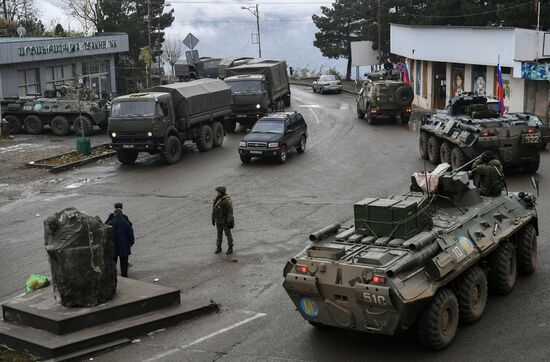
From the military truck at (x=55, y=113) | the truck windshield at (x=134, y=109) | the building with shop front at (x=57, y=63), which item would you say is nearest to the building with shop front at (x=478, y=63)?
the truck windshield at (x=134, y=109)

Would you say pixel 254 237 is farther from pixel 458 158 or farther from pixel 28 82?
pixel 28 82

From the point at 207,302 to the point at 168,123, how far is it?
1479cm

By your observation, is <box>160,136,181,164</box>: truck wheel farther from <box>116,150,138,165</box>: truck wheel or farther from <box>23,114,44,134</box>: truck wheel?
<box>23,114,44,134</box>: truck wheel

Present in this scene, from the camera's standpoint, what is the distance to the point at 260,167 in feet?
84.6

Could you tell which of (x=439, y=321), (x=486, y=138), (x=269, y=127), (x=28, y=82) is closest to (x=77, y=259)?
(x=439, y=321)

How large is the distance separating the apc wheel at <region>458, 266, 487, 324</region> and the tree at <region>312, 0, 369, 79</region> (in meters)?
55.8

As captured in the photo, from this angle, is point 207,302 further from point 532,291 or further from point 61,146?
point 61,146

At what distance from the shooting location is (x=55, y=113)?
33.4 meters

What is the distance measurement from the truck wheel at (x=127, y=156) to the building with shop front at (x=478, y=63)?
15081 mm

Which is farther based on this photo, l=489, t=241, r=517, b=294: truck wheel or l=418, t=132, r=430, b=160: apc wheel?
l=418, t=132, r=430, b=160: apc wheel

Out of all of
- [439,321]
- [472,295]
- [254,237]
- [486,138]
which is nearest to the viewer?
[439,321]

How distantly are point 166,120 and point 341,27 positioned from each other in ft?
142

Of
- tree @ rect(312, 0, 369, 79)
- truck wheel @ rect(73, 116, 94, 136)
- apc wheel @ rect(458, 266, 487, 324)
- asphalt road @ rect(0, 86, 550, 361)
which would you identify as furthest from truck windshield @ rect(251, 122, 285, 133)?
tree @ rect(312, 0, 369, 79)

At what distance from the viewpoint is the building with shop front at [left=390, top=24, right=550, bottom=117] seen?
33.2 m
